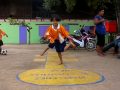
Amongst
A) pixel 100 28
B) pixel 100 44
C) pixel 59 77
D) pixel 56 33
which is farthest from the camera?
pixel 100 44

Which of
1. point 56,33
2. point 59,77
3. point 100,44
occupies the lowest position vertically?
point 59,77

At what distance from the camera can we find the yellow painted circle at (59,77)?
385 inches

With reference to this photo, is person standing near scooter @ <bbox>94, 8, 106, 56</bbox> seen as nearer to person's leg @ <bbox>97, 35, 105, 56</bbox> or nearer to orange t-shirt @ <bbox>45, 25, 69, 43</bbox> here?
person's leg @ <bbox>97, 35, 105, 56</bbox>

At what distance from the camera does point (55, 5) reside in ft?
70.5

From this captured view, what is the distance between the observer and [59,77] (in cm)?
1028

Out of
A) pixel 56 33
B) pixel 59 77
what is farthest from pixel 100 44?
pixel 59 77

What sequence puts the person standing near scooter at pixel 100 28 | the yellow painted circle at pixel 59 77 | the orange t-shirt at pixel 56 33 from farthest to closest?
the person standing near scooter at pixel 100 28 < the orange t-shirt at pixel 56 33 < the yellow painted circle at pixel 59 77

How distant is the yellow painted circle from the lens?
9.77 m

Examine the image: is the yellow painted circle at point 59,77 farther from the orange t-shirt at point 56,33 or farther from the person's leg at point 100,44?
the person's leg at point 100,44

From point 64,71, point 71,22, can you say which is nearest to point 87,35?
point 71,22

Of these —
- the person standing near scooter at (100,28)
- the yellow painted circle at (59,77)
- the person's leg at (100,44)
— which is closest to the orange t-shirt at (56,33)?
the yellow painted circle at (59,77)

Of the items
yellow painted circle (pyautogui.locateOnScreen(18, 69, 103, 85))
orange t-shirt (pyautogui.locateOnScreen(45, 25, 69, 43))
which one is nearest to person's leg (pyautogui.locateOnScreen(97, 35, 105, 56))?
orange t-shirt (pyautogui.locateOnScreen(45, 25, 69, 43))

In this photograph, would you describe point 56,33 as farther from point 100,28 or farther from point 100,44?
point 100,44

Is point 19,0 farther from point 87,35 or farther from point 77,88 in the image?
point 77,88
